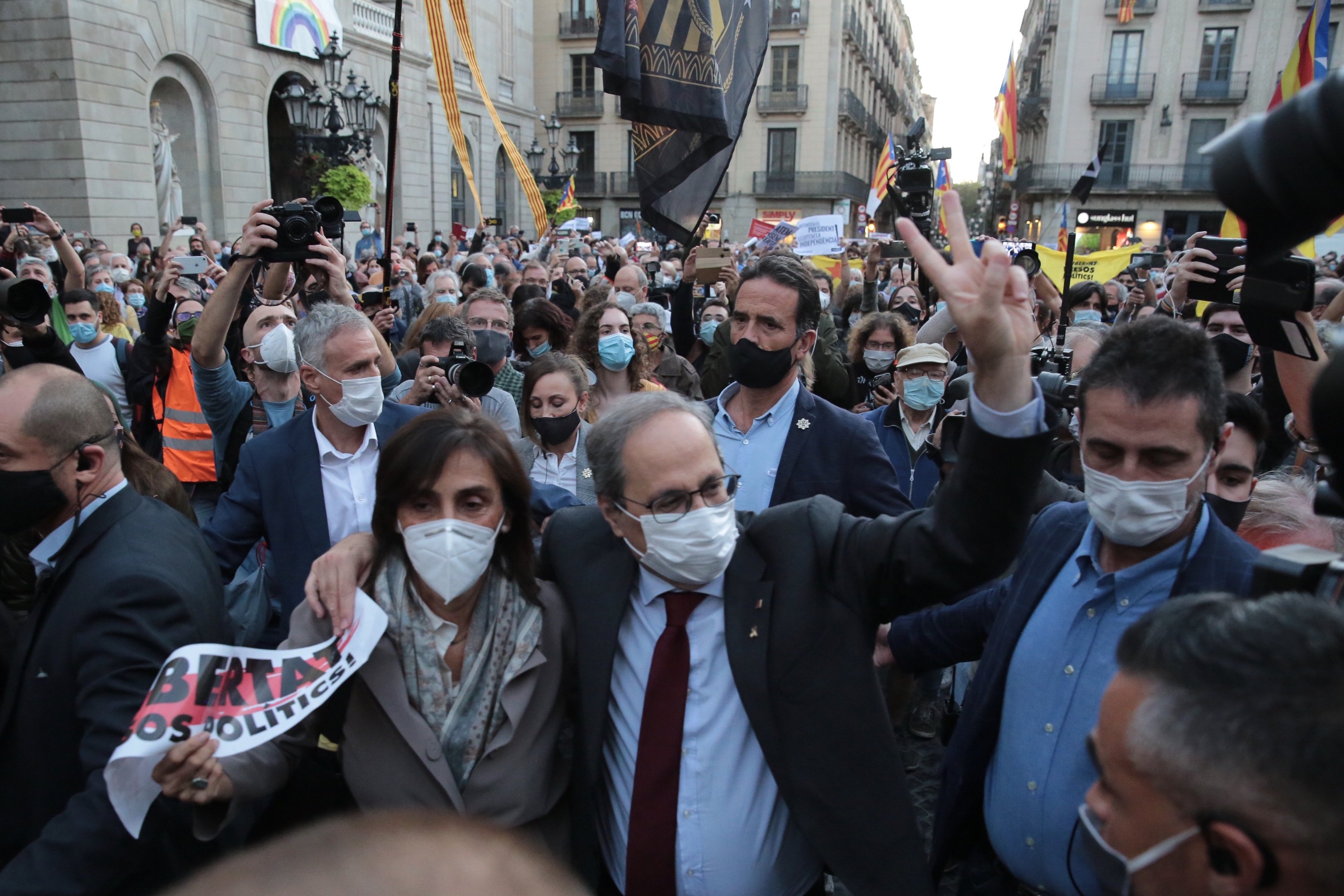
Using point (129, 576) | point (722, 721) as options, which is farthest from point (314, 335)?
point (722, 721)

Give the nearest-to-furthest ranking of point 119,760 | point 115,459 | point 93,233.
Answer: point 119,760 → point 115,459 → point 93,233

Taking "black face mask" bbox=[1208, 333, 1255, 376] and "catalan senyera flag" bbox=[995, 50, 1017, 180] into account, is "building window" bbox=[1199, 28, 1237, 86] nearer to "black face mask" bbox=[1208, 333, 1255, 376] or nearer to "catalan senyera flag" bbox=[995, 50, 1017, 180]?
"catalan senyera flag" bbox=[995, 50, 1017, 180]

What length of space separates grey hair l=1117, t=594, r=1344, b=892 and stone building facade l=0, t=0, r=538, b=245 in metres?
18.8

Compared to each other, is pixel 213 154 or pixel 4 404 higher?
pixel 213 154

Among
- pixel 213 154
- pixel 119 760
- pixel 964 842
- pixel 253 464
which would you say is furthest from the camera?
pixel 213 154

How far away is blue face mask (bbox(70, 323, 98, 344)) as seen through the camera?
5.56 meters

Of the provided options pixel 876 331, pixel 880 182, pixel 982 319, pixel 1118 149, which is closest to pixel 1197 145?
pixel 1118 149

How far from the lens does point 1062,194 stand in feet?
123

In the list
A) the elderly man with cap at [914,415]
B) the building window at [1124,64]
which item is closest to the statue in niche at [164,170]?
the elderly man with cap at [914,415]

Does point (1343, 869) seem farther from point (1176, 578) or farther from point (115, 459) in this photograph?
point (115, 459)

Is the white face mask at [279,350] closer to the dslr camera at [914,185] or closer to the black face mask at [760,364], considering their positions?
the black face mask at [760,364]

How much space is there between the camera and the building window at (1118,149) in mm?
36094

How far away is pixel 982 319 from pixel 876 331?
4382 millimetres

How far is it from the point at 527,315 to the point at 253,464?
9.66ft
